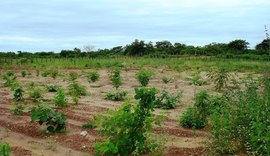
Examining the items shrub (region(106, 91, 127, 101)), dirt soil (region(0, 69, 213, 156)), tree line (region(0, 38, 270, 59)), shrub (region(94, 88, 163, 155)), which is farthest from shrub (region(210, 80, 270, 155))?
tree line (region(0, 38, 270, 59))

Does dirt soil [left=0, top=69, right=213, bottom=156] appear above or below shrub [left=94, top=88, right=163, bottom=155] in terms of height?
below

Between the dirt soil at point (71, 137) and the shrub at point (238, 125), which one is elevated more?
the shrub at point (238, 125)

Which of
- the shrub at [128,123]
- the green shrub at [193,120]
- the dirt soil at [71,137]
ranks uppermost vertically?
the shrub at [128,123]

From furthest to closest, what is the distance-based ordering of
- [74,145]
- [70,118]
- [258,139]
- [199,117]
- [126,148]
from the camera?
1. [70,118]
2. [199,117]
3. [74,145]
4. [126,148]
5. [258,139]

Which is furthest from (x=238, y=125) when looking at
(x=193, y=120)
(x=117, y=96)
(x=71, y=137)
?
(x=117, y=96)

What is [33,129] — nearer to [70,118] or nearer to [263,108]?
[70,118]

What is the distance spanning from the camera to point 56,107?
10172 mm

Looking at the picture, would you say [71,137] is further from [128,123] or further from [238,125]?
[238,125]

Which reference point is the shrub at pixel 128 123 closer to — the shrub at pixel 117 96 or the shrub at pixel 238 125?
the shrub at pixel 238 125

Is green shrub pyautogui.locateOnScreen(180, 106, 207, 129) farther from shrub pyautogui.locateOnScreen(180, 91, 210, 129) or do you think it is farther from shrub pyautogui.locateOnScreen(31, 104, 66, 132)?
shrub pyautogui.locateOnScreen(31, 104, 66, 132)

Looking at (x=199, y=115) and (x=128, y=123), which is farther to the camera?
(x=199, y=115)

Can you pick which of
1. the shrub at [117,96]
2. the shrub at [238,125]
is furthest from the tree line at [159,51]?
the shrub at [238,125]

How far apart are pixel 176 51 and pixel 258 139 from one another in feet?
169

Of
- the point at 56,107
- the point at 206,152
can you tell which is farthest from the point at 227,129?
the point at 56,107
